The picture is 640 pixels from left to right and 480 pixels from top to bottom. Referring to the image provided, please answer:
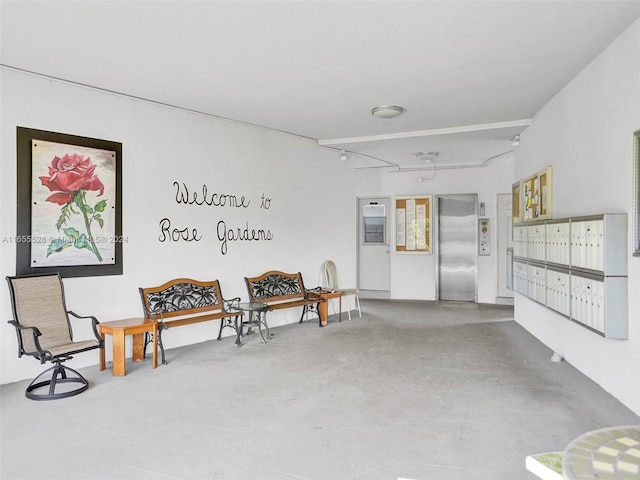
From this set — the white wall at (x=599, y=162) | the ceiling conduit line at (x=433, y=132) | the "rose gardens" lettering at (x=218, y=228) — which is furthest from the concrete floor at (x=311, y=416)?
the ceiling conduit line at (x=433, y=132)

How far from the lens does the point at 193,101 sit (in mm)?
5355

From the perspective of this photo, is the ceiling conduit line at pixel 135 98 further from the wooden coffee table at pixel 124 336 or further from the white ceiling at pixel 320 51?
the wooden coffee table at pixel 124 336

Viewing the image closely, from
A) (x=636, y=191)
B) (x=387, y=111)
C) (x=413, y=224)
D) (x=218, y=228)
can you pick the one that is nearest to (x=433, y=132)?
(x=387, y=111)

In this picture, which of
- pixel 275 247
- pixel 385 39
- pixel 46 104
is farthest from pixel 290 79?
pixel 275 247

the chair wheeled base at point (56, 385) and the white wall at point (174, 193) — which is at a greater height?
the white wall at point (174, 193)

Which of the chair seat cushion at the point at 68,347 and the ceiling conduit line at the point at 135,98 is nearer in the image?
the chair seat cushion at the point at 68,347

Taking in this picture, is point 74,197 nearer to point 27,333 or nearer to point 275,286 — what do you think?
point 27,333

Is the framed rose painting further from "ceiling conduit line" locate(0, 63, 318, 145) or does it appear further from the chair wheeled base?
the chair wheeled base

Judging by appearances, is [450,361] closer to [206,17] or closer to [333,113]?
[333,113]

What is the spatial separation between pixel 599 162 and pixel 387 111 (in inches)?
95.5

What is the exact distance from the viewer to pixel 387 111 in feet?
18.6

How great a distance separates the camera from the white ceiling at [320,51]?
10.8 feet

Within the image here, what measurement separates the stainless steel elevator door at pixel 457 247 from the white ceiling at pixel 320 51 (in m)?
3.49

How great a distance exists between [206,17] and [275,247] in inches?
152
